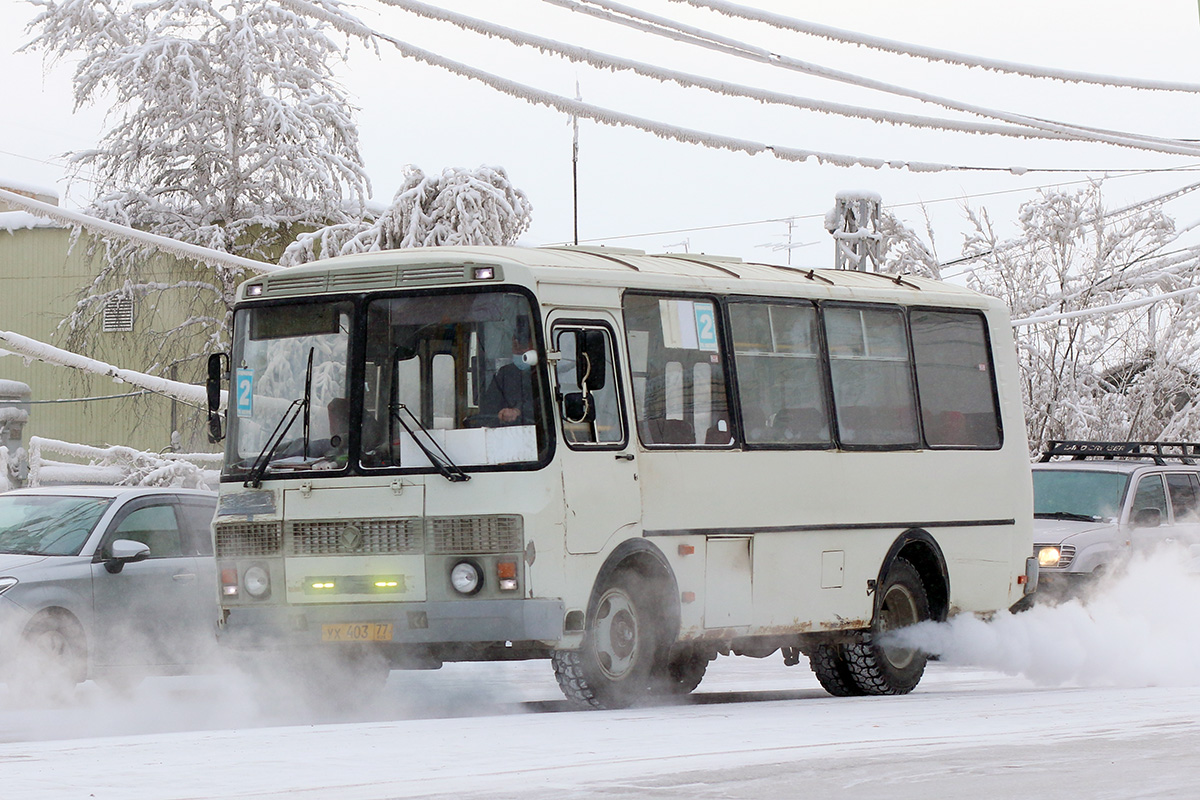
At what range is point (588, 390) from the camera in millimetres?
11539

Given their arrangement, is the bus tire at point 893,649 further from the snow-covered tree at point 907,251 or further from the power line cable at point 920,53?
the snow-covered tree at point 907,251

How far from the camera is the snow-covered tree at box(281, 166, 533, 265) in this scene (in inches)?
1066

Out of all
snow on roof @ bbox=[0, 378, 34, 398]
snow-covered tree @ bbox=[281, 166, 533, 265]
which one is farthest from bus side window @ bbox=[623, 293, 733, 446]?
snow-covered tree @ bbox=[281, 166, 533, 265]

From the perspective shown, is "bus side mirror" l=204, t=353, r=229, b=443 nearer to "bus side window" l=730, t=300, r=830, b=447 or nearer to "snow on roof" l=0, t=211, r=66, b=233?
"bus side window" l=730, t=300, r=830, b=447

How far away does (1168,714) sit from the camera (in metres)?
11.5

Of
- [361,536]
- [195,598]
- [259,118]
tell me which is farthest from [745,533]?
[259,118]

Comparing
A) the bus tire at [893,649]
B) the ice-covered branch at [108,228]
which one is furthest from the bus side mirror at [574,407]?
the bus tire at [893,649]

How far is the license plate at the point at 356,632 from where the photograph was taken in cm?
1135

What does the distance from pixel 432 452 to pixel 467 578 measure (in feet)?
2.64

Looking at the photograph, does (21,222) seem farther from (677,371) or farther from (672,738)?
(672,738)

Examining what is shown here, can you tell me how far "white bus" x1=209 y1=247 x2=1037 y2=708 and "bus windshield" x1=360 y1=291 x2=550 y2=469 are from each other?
14 mm

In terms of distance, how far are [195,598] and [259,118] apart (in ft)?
64.2

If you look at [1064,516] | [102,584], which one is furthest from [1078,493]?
[102,584]

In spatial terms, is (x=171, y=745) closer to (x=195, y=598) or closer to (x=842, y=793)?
(x=842, y=793)
